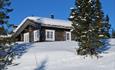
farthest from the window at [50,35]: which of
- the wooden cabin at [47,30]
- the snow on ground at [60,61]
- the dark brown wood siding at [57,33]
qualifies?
the snow on ground at [60,61]

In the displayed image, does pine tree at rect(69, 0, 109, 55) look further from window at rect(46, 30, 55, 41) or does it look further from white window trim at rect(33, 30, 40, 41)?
white window trim at rect(33, 30, 40, 41)

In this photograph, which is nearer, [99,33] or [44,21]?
[99,33]

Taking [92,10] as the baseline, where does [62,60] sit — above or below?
below

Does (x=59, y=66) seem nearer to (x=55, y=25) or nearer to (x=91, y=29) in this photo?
(x=91, y=29)

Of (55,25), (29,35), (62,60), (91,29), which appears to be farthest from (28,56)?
(29,35)

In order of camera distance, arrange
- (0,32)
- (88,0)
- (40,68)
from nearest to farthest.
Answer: (0,32) → (40,68) → (88,0)

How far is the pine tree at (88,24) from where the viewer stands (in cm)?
2297

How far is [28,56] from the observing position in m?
23.4

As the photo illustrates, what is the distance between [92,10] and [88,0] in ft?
2.49

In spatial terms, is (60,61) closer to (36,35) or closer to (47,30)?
(47,30)

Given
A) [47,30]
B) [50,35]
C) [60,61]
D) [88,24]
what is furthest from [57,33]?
[60,61]

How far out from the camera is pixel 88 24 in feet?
77.1

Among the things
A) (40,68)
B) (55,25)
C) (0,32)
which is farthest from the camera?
(55,25)

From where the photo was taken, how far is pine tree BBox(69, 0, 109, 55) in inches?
904
